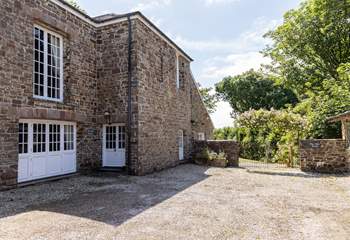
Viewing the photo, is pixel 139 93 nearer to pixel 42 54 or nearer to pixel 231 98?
pixel 42 54

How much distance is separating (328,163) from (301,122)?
2.89m

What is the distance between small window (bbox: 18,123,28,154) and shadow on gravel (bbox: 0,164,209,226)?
1214 millimetres

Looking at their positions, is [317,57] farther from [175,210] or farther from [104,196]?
[104,196]

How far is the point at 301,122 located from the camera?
13.3 m

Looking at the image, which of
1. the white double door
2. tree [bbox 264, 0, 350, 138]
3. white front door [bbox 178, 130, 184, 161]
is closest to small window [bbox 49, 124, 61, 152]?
the white double door

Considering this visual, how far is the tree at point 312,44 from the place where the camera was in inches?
628

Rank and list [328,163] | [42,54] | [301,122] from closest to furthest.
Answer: [42,54] < [328,163] < [301,122]

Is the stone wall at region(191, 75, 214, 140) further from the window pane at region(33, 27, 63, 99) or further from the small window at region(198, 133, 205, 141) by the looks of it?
the window pane at region(33, 27, 63, 99)

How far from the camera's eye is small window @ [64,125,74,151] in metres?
9.41

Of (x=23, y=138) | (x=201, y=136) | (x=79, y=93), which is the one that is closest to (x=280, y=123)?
(x=201, y=136)

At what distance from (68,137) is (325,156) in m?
10.7

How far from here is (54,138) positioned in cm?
895

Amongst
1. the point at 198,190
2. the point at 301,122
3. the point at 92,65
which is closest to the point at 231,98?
the point at 301,122

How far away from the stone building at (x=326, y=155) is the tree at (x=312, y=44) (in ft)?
22.5
